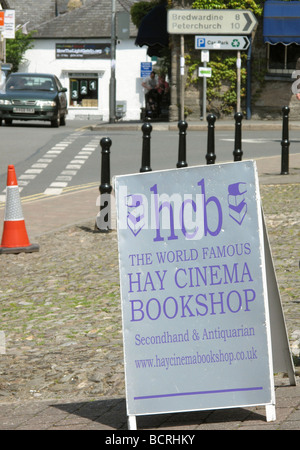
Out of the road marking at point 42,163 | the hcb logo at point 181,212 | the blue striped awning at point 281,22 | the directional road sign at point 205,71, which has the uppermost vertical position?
the blue striped awning at point 281,22

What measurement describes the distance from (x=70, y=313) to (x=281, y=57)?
85.7 ft

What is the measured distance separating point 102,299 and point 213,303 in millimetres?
2892

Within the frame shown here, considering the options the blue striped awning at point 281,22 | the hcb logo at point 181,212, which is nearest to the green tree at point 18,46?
the blue striped awning at point 281,22

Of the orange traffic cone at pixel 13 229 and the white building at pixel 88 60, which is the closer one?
the orange traffic cone at pixel 13 229

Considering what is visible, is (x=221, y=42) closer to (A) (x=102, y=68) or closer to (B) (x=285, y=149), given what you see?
(B) (x=285, y=149)

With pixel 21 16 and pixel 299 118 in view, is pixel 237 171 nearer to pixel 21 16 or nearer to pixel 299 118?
pixel 299 118

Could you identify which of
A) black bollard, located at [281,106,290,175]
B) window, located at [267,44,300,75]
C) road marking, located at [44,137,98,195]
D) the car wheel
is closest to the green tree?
window, located at [267,44,300,75]

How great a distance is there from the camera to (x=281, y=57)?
31.6m

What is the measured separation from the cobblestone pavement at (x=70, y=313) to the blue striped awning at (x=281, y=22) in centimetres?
2140

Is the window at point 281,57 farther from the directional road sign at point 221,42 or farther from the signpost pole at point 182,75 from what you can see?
the signpost pole at point 182,75

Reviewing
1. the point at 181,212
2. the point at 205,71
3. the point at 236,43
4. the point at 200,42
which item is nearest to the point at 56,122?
the point at 205,71

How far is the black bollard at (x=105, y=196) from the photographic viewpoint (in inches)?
403

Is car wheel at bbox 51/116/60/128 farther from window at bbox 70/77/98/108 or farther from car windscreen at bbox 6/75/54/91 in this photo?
window at bbox 70/77/98/108

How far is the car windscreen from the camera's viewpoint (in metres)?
29.1
